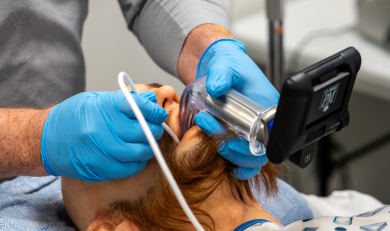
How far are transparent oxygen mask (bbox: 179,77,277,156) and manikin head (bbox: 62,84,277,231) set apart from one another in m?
0.03

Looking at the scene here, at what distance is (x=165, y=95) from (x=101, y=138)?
8.3 inches

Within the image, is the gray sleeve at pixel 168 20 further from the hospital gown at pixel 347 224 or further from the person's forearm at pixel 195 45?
the hospital gown at pixel 347 224

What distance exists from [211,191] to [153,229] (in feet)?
0.53

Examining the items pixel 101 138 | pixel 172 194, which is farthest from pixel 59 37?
pixel 172 194

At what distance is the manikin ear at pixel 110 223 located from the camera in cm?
73

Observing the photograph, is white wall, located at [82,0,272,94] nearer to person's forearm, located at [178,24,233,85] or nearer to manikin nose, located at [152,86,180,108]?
person's forearm, located at [178,24,233,85]

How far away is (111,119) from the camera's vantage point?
68cm

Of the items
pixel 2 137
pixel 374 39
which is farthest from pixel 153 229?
pixel 374 39

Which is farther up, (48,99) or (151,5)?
(151,5)

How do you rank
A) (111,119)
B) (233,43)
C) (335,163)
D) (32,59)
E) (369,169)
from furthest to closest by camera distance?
1. (369,169)
2. (335,163)
3. (32,59)
4. (233,43)
5. (111,119)

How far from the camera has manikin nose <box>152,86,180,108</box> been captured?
819 millimetres

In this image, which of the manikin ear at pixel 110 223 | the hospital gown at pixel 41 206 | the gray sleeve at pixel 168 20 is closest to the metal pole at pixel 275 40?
the gray sleeve at pixel 168 20

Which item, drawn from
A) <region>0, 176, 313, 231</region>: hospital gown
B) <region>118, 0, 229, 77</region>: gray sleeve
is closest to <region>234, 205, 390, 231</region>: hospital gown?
<region>0, 176, 313, 231</region>: hospital gown

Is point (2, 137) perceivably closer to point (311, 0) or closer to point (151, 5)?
point (151, 5)
